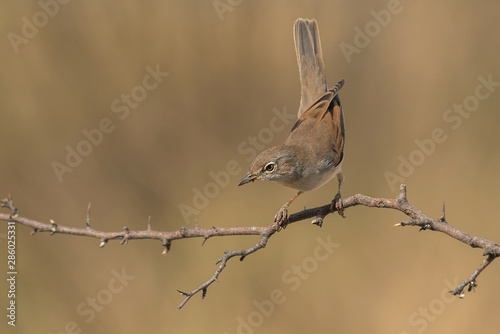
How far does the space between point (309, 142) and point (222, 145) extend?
126 centimetres

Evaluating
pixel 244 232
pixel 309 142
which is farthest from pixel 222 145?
pixel 244 232

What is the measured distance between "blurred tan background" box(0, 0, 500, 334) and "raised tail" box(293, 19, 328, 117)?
424 mm

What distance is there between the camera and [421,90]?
5453mm

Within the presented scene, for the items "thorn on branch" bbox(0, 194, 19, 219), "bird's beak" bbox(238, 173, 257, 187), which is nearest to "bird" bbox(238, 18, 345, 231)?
"bird's beak" bbox(238, 173, 257, 187)

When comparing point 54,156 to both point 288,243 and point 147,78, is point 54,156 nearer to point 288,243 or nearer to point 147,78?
point 147,78

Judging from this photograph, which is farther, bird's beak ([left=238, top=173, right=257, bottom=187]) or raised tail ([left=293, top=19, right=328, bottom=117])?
raised tail ([left=293, top=19, right=328, bottom=117])

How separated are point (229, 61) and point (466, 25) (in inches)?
109

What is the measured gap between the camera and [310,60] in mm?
5055

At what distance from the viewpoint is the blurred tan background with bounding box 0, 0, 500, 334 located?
15.3 feet

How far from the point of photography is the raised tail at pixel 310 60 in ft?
16.5

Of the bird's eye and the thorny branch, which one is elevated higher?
the bird's eye

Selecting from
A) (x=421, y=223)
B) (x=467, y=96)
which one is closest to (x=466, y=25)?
(x=467, y=96)

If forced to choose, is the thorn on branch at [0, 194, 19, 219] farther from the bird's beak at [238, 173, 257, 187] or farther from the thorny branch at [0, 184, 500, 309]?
the bird's beak at [238, 173, 257, 187]

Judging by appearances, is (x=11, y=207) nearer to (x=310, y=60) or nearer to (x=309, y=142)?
(x=309, y=142)
